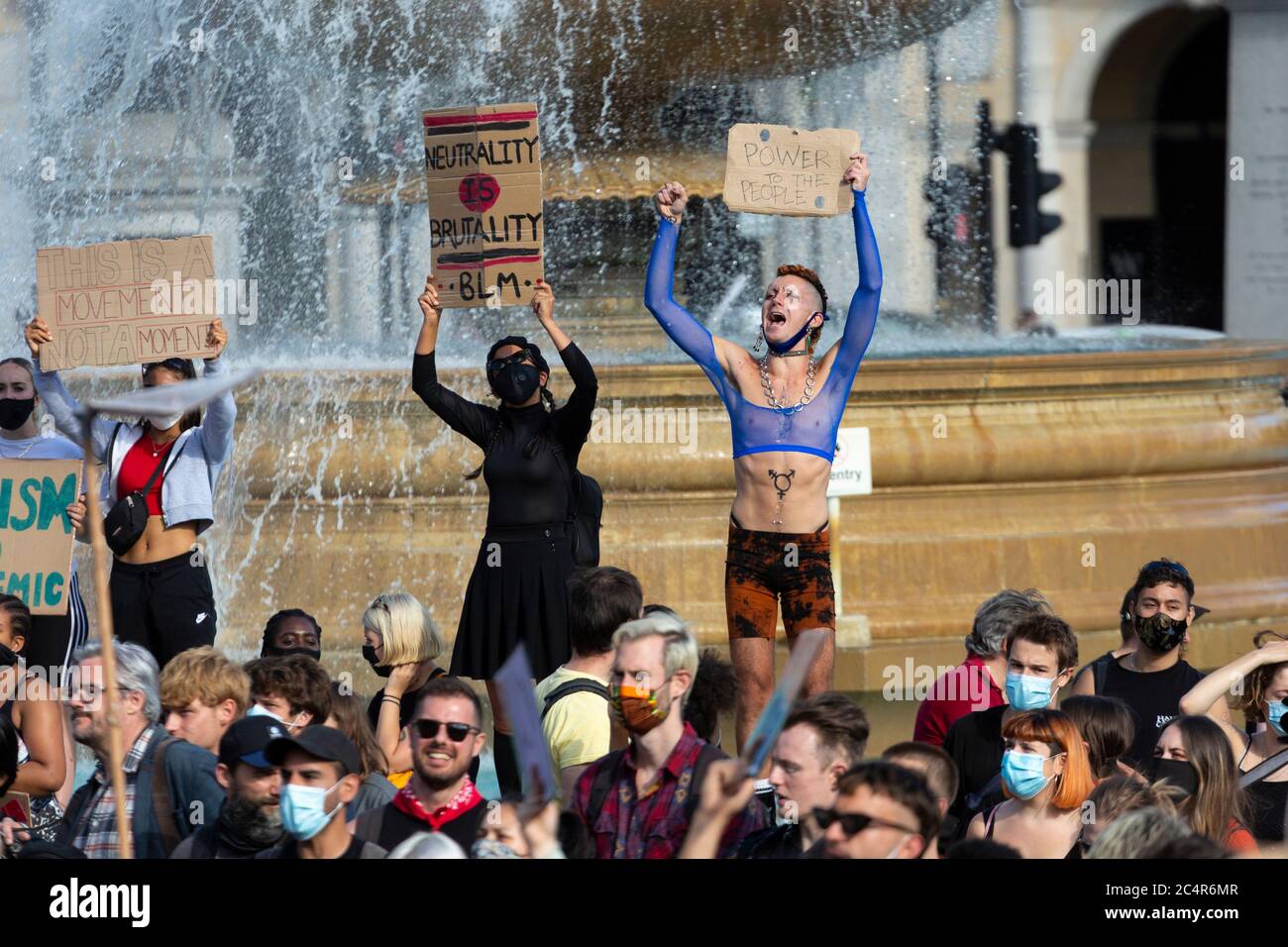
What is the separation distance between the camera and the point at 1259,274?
69.9ft

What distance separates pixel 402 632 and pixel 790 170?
68.5 inches

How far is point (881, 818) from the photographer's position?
371 centimetres

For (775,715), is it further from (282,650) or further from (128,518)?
(128,518)

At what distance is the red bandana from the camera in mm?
4410

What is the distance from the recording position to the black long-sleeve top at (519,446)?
6.30 m

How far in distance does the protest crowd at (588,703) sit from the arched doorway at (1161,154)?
2392 cm

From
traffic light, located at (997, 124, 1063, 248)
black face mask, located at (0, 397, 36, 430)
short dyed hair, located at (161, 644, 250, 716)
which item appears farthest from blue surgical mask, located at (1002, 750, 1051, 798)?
traffic light, located at (997, 124, 1063, 248)

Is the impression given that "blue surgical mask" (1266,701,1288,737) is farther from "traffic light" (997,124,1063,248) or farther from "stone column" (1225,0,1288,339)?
"stone column" (1225,0,1288,339)

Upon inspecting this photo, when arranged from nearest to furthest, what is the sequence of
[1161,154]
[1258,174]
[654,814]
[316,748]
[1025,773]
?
[316,748] → [654,814] → [1025,773] → [1258,174] → [1161,154]

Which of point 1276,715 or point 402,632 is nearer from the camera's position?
point 1276,715

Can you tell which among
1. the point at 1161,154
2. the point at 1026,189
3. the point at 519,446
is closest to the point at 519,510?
the point at 519,446

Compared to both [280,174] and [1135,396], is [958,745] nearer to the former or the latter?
[1135,396]
